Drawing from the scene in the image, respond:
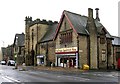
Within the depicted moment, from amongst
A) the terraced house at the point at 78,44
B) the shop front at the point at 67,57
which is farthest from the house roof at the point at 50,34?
the shop front at the point at 67,57

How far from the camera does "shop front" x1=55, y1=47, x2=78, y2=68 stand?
45.8 meters

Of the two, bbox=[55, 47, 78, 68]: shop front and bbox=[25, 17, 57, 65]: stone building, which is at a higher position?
bbox=[25, 17, 57, 65]: stone building

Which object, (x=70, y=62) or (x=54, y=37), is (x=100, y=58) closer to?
(x=70, y=62)

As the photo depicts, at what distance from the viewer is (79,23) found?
48.4 metres

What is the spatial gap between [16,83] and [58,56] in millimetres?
31772

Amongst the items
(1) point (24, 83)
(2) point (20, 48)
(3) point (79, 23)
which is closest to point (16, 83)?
(1) point (24, 83)

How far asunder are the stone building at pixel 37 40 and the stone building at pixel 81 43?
6.93 meters

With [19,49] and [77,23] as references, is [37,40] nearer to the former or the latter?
[77,23]

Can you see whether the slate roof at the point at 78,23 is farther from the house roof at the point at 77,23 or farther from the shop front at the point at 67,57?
the shop front at the point at 67,57

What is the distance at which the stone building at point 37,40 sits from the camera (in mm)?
58103

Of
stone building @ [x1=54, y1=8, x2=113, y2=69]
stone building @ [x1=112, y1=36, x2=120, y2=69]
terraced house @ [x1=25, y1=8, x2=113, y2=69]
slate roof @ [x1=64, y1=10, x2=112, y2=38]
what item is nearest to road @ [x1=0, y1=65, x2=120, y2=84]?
stone building @ [x1=54, y1=8, x2=113, y2=69]

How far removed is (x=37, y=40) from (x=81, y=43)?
58.4 ft

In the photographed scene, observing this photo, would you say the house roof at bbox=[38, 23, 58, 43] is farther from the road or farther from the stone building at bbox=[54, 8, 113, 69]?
the road

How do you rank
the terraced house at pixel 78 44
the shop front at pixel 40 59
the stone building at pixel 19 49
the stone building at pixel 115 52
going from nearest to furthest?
the terraced house at pixel 78 44 < the stone building at pixel 115 52 < the shop front at pixel 40 59 < the stone building at pixel 19 49
